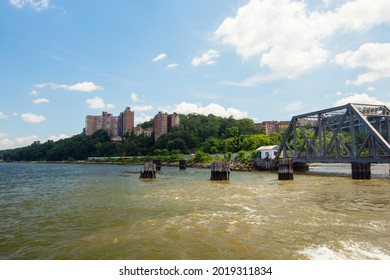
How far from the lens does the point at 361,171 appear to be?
108 ft

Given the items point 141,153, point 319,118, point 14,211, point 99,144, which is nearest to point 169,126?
point 141,153

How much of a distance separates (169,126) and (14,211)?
162m

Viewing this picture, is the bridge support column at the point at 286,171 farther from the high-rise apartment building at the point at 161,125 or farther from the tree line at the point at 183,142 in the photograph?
the high-rise apartment building at the point at 161,125

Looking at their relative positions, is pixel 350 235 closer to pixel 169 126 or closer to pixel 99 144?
pixel 169 126

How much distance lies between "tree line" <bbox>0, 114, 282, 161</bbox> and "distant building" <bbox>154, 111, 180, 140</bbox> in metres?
4.93

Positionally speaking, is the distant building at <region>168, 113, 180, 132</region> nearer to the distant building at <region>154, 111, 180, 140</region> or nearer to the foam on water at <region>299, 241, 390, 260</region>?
the distant building at <region>154, 111, 180, 140</region>

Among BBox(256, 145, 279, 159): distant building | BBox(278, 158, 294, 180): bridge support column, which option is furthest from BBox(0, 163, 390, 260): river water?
BBox(256, 145, 279, 159): distant building

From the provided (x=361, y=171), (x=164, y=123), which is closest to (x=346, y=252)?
(x=361, y=171)

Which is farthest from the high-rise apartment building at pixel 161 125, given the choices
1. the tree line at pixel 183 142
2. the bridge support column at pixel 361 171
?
the bridge support column at pixel 361 171

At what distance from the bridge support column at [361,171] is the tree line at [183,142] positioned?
66.9 metres

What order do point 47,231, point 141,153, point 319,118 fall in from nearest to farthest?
point 47,231
point 319,118
point 141,153

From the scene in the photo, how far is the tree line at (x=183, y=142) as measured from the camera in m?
115

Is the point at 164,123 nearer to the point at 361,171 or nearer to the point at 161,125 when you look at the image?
the point at 161,125
